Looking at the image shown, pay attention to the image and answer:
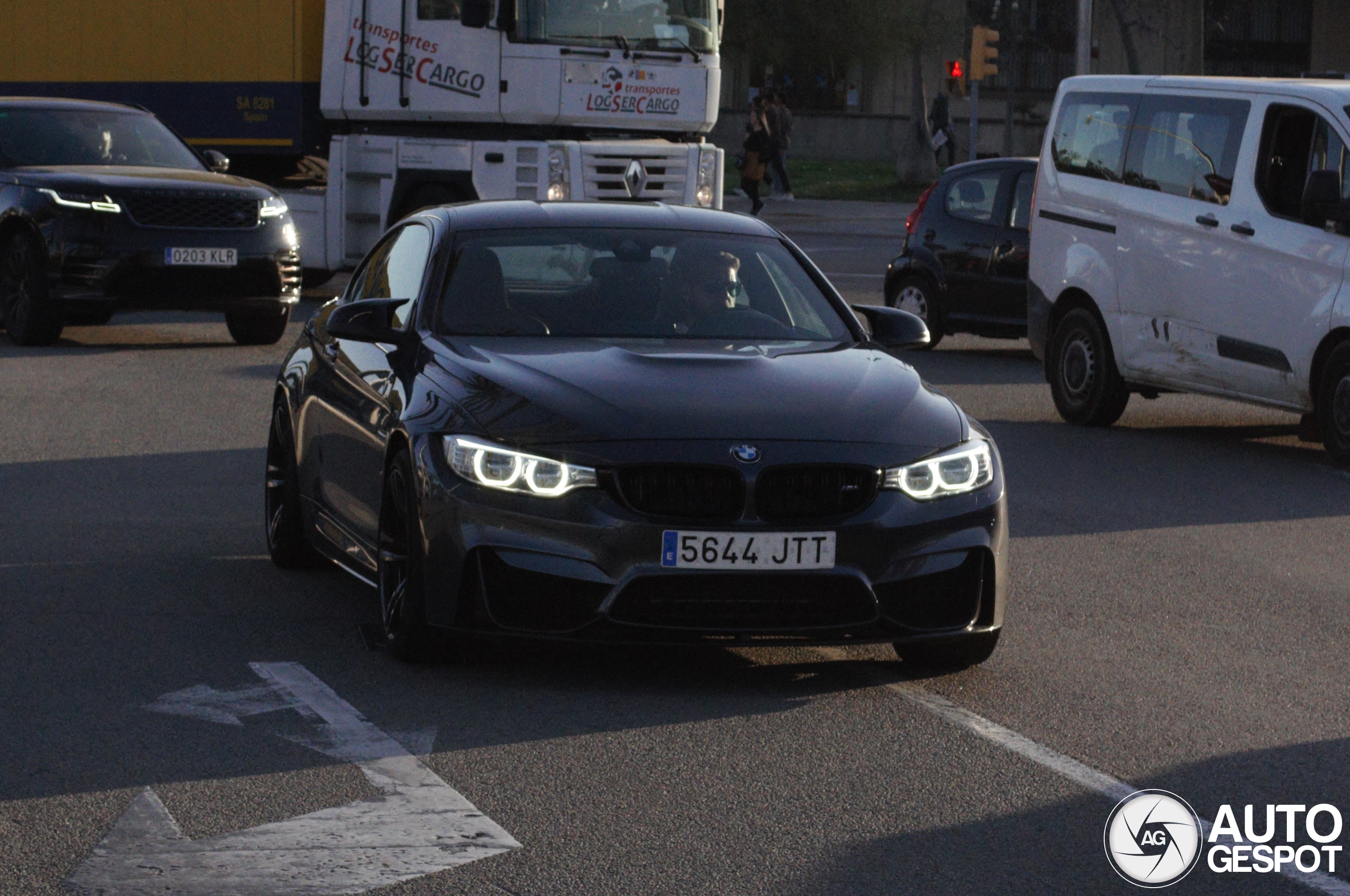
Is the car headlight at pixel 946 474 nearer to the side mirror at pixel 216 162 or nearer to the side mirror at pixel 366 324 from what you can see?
the side mirror at pixel 366 324

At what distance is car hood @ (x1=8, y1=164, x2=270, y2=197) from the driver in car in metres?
9.83

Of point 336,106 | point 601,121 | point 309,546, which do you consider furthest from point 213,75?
point 309,546

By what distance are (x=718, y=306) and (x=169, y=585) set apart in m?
2.23

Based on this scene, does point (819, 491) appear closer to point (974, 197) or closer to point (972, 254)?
point (972, 254)

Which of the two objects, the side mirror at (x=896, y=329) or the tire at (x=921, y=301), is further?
the tire at (x=921, y=301)

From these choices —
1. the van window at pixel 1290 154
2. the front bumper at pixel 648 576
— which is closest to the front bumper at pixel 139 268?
the van window at pixel 1290 154

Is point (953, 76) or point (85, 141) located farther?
point (953, 76)

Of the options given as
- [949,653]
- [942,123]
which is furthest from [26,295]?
[942,123]

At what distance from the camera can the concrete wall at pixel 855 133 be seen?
63812 mm

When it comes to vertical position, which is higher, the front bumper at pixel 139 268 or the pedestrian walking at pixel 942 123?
the pedestrian walking at pixel 942 123

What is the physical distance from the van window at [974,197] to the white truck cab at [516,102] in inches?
109

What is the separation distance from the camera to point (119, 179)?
16859 millimetres

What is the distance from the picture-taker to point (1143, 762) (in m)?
5.73

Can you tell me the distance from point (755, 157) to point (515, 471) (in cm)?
3215
